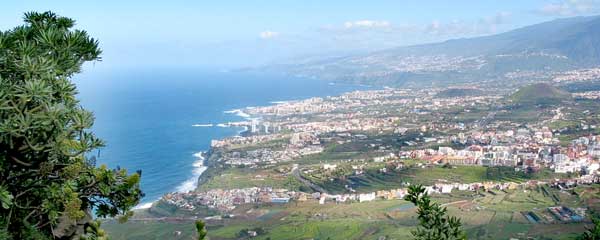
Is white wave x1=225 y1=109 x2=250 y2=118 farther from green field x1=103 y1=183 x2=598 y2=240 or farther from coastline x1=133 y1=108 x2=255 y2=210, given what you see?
green field x1=103 y1=183 x2=598 y2=240

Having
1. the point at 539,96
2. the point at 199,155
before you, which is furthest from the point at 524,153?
the point at 539,96

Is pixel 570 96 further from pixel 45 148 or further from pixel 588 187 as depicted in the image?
pixel 45 148

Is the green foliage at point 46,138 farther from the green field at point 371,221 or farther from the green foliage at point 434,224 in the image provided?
the green field at point 371,221

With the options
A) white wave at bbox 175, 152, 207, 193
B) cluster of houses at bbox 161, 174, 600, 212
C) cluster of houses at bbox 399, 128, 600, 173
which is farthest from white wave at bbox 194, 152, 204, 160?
cluster of houses at bbox 399, 128, 600, 173

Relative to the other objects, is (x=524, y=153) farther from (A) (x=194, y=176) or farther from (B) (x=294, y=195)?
(A) (x=194, y=176)

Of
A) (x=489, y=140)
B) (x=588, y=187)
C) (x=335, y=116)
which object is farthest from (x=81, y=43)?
(x=335, y=116)

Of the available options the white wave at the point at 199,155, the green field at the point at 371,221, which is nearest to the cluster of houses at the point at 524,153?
the green field at the point at 371,221

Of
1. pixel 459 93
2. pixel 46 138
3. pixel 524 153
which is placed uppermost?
pixel 46 138
